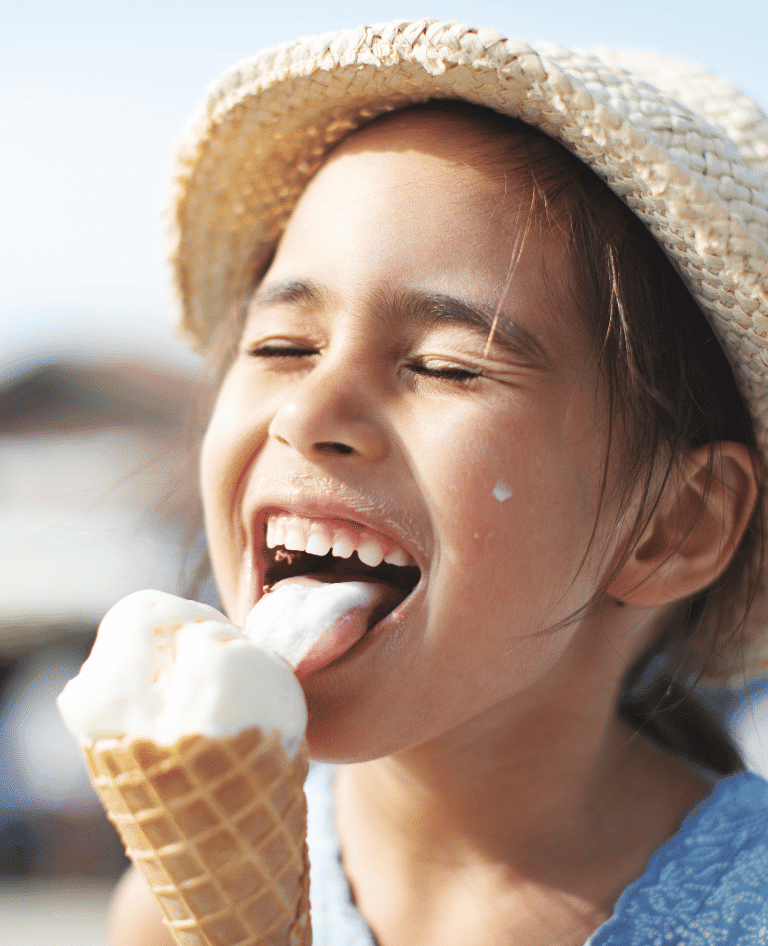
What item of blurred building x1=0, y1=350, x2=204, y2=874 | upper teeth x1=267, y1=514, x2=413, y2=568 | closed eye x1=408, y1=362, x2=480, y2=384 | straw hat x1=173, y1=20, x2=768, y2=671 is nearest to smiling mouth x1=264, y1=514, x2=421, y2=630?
upper teeth x1=267, y1=514, x2=413, y2=568

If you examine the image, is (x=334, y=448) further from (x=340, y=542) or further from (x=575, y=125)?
(x=575, y=125)

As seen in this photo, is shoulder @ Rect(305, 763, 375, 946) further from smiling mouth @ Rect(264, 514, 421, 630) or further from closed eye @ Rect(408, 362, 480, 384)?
closed eye @ Rect(408, 362, 480, 384)

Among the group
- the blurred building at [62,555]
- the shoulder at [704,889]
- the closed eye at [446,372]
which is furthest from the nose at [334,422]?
the blurred building at [62,555]

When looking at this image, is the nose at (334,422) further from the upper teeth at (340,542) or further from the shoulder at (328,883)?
the shoulder at (328,883)

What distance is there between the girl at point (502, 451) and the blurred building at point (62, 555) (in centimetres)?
193

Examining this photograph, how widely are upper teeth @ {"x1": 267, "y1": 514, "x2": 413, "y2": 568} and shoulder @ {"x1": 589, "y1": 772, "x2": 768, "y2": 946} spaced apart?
0.93 meters

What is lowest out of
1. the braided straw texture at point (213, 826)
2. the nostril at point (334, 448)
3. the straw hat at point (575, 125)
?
the braided straw texture at point (213, 826)

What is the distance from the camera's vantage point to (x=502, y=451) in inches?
58.8

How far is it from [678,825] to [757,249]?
4.31ft

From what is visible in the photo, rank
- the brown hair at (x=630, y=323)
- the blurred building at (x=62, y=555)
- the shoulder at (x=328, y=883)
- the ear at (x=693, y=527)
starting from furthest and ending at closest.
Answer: the blurred building at (x=62, y=555), the shoulder at (x=328, y=883), the ear at (x=693, y=527), the brown hair at (x=630, y=323)

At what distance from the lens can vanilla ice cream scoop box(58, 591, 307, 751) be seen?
1.10m

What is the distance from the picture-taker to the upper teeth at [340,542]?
4.90ft

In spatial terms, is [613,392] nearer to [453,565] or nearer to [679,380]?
[679,380]

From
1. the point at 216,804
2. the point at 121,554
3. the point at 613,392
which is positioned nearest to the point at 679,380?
the point at 613,392
